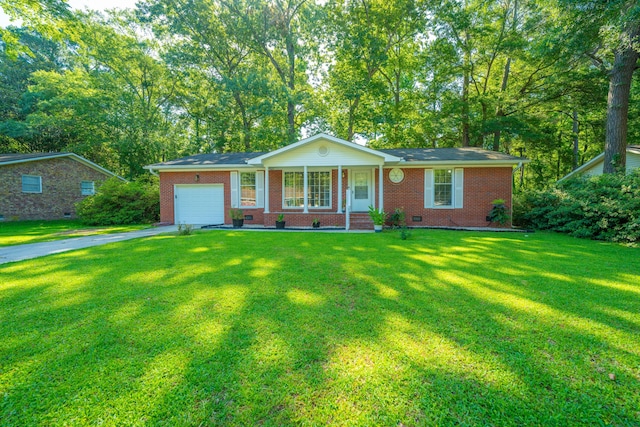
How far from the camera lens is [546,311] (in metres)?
3.15

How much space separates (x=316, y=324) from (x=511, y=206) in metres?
11.9

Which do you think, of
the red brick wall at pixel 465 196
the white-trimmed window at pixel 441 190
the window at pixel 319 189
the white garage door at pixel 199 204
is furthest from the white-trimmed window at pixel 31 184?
the white-trimmed window at pixel 441 190

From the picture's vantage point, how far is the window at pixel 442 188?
39.1 ft

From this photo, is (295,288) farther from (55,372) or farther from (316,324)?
(55,372)

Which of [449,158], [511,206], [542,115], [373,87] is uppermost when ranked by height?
[373,87]

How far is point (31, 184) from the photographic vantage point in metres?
15.7

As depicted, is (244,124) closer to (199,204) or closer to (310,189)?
(199,204)

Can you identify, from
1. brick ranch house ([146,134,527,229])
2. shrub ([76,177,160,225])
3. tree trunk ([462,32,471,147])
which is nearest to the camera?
brick ranch house ([146,134,527,229])

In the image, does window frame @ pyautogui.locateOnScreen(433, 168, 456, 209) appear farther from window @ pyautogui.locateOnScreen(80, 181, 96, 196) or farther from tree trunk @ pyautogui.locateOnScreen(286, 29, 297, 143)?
window @ pyautogui.locateOnScreen(80, 181, 96, 196)

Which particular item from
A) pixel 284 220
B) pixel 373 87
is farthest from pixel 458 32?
pixel 284 220

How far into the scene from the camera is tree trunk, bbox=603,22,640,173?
34.1 feet

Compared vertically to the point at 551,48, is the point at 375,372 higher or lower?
lower

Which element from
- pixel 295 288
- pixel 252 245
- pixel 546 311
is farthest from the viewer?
pixel 252 245

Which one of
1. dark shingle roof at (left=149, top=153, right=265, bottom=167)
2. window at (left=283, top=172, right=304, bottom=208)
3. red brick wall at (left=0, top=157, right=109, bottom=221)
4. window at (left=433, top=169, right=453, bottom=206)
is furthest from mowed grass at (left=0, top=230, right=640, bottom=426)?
red brick wall at (left=0, top=157, right=109, bottom=221)
